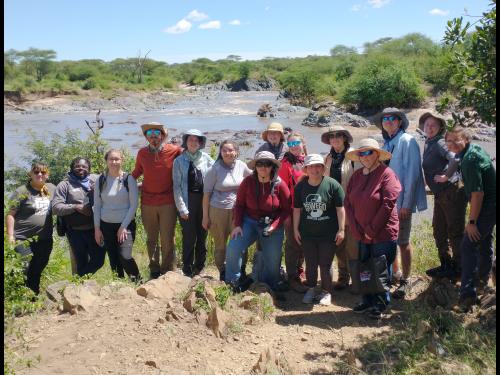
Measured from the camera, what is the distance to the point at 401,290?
572 cm

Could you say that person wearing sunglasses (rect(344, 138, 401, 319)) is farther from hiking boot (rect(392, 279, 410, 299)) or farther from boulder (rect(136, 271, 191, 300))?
boulder (rect(136, 271, 191, 300))

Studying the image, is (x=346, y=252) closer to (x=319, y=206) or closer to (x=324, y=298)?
(x=324, y=298)

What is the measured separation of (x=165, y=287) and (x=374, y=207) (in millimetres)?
2170

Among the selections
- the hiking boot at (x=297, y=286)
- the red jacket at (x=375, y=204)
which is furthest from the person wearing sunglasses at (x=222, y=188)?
the red jacket at (x=375, y=204)

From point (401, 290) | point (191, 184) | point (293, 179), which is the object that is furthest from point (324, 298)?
point (191, 184)

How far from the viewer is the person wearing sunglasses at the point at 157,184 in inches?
242

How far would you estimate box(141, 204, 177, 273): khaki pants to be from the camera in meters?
6.35

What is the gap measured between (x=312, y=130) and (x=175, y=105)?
21.1 m

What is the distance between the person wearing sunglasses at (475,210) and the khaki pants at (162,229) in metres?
3.15

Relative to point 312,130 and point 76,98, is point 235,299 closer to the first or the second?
point 312,130

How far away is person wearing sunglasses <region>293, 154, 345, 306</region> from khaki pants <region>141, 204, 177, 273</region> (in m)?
1.57

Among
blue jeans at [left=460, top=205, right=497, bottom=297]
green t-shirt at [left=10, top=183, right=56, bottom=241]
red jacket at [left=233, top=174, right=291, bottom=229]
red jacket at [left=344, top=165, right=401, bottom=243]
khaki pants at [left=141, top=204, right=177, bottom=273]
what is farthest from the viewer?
khaki pants at [left=141, top=204, right=177, bottom=273]

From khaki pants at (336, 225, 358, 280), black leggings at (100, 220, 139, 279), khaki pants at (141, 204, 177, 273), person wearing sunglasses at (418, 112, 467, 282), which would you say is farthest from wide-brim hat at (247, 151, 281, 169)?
black leggings at (100, 220, 139, 279)

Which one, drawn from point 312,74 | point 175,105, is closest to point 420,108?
point 312,74
